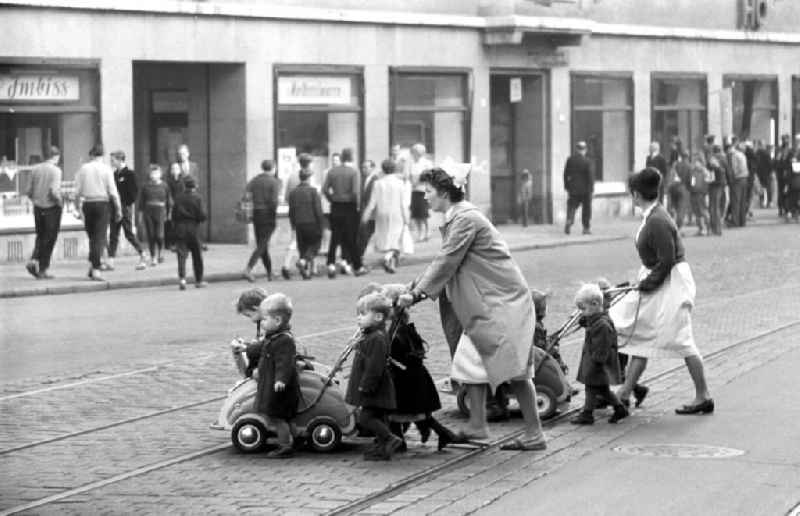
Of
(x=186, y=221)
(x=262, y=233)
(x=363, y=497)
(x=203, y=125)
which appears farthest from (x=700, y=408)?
(x=203, y=125)

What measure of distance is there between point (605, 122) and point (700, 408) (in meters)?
28.8

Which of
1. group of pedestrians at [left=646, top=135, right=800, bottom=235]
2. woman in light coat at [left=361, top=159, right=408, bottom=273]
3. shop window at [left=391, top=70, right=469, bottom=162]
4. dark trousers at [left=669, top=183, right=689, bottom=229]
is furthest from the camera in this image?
dark trousers at [left=669, top=183, right=689, bottom=229]

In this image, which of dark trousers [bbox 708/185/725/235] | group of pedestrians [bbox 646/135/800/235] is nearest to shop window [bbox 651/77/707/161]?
group of pedestrians [bbox 646/135/800/235]

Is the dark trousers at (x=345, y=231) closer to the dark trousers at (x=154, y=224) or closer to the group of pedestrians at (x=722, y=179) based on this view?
the dark trousers at (x=154, y=224)

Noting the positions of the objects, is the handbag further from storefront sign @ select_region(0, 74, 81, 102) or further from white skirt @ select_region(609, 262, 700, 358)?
white skirt @ select_region(609, 262, 700, 358)

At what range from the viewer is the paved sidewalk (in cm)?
2403

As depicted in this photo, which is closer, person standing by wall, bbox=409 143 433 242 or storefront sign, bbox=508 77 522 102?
person standing by wall, bbox=409 143 433 242

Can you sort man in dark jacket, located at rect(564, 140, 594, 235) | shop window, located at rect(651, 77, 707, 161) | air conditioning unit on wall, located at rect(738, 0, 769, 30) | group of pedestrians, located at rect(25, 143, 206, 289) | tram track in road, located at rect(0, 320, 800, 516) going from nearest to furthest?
tram track in road, located at rect(0, 320, 800, 516)
group of pedestrians, located at rect(25, 143, 206, 289)
man in dark jacket, located at rect(564, 140, 594, 235)
shop window, located at rect(651, 77, 707, 161)
air conditioning unit on wall, located at rect(738, 0, 769, 30)

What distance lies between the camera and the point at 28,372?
49.1 ft

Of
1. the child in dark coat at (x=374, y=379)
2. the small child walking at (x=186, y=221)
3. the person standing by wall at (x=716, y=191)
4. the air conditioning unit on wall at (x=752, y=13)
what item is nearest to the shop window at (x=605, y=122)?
the person standing by wall at (x=716, y=191)

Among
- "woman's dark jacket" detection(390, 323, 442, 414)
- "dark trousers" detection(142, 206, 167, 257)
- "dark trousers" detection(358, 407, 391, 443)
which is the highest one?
"dark trousers" detection(142, 206, 167, 257)

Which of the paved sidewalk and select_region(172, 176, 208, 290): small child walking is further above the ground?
select_region(172, 176, 208, 290): small child walking

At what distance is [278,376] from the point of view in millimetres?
10383

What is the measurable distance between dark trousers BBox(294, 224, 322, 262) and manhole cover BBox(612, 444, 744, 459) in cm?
1460
